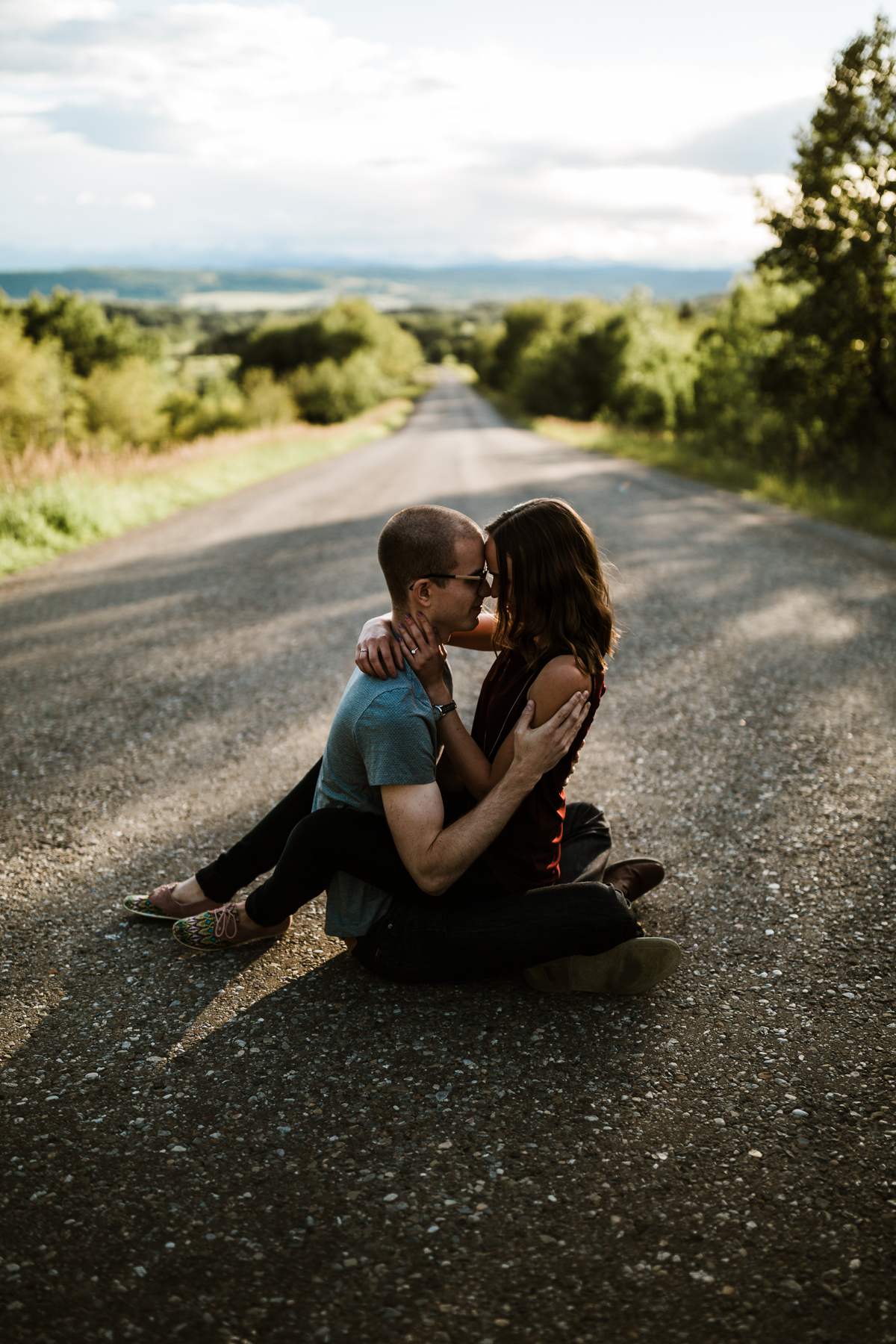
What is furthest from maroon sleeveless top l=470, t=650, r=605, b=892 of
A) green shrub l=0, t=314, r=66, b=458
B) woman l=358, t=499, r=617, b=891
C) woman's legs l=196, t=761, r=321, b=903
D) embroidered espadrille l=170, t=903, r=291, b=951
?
green shrub l=0, t=314, r=66, b=458

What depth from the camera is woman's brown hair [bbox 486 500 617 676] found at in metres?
2.77

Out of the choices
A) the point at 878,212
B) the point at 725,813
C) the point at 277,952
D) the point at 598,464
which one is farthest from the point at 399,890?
the point at 598,464

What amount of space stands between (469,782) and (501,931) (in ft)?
1.52

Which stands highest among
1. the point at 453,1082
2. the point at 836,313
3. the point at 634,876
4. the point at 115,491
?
the point at 836,313

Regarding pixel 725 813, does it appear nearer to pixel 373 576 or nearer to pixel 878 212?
pixel 373 576

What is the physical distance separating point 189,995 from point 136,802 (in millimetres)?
1645

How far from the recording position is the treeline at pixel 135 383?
4462 centimetres

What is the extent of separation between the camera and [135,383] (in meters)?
58.3

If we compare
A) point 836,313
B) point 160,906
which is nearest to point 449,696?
point 160,906

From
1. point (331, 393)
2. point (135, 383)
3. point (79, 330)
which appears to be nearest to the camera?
point (135, 383)

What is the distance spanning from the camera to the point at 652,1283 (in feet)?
6.46

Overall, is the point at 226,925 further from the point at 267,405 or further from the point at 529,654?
the point at 267,405

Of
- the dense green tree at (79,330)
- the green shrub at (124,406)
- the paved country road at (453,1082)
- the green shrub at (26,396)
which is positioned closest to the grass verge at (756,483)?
the paved country road at (453,1082)

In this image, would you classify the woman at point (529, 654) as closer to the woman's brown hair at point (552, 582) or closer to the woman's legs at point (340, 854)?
the woman's brown hair at point (552, 582)
